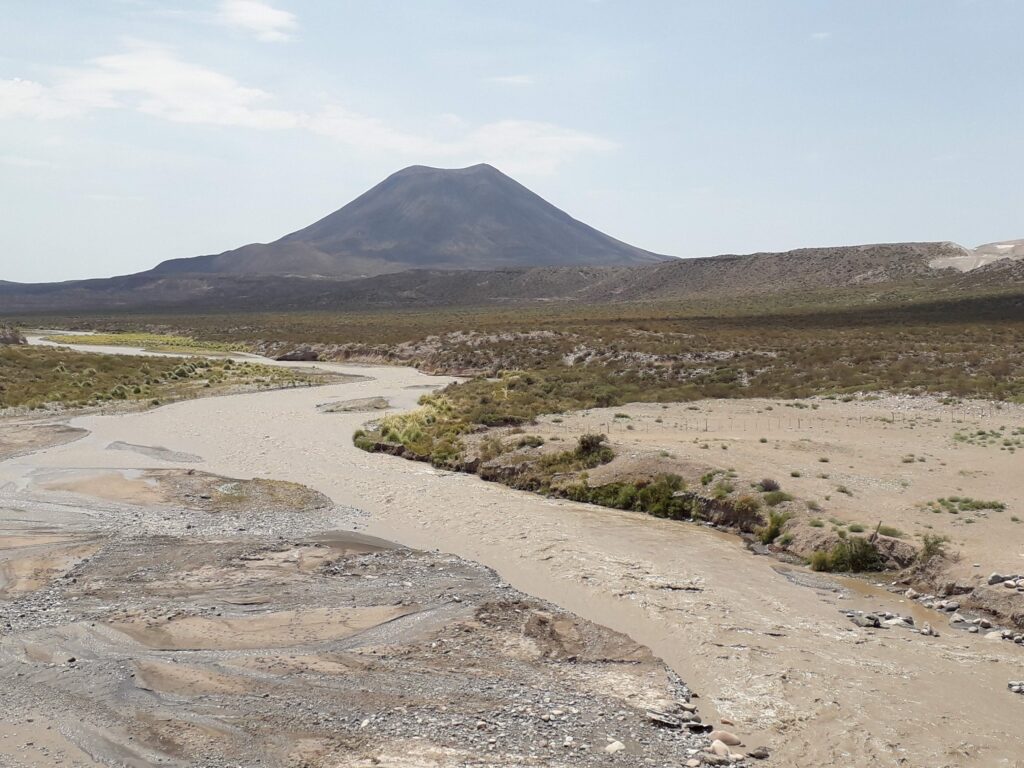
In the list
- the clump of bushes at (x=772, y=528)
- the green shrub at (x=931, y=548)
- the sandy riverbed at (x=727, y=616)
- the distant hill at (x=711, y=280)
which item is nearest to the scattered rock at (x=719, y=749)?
the sandy riverbed at (x=727, y=616)

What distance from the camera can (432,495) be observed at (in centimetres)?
2258

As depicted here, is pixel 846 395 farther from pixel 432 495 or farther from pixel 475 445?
pixel 432 495

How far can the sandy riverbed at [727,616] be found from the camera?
387 inches

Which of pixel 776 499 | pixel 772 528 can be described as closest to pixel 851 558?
pixel 772 528

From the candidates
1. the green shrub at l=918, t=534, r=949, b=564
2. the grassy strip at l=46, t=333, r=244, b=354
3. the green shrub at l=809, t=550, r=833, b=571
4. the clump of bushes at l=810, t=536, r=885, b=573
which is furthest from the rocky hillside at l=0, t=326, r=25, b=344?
the green shrub at l=918, t=534, r=949, b=564

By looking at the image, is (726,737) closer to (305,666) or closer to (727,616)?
(727,616)

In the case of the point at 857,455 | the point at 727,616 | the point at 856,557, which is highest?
the point at 857,455

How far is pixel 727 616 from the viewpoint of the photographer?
44.2 ft

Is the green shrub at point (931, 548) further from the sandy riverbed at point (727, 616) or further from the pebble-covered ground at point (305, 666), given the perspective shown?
the pebble-covered ground at point (305, 666)

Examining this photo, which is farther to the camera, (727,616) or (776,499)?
(776,499)

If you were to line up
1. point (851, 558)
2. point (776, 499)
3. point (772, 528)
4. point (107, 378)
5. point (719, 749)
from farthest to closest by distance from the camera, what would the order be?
point (107, 378), point (776, 499), point (772, 528), point (851, 558), point (719, 749)

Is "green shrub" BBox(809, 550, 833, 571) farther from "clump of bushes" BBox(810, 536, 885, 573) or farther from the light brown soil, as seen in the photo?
the light brown soil

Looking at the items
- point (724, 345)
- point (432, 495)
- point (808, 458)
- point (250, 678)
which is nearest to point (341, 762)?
point (250, 678)

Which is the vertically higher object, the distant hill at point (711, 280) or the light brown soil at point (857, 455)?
the distant hill at point (711, 280)
